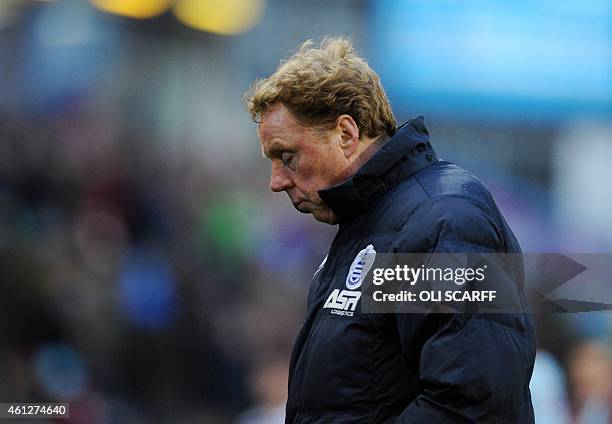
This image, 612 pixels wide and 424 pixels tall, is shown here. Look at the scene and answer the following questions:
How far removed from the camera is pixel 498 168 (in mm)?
5520

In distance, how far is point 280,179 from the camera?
2.21 m

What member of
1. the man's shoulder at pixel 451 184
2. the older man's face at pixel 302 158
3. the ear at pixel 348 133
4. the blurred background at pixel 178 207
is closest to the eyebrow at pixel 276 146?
the older man's face at pixel 302 158

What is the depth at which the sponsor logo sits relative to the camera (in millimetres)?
1933

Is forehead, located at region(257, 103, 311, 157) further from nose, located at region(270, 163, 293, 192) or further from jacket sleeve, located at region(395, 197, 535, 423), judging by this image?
jacket sleeve, located at region(395, 197, 535, 423)

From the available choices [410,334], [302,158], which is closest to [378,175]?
[302,158]

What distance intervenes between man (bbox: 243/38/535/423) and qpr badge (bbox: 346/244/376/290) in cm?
1

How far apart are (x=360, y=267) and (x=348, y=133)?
31 cm

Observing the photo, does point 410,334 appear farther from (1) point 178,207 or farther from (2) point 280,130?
(1) point 178,207

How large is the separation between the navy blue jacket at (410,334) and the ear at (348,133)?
8cm

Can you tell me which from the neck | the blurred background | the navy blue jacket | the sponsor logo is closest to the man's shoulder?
the navy blue jacket

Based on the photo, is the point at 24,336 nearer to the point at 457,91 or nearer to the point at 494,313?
the point at 457,91

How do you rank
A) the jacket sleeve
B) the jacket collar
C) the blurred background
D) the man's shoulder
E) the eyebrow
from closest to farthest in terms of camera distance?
the jacket sleeve, the man's shoulder, the jacket collar, the eyebrow, the blurred background

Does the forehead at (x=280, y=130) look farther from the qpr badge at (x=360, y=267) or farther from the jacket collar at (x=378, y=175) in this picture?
the qpr badge at (x=360, y=267)

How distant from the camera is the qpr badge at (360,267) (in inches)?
77.3
